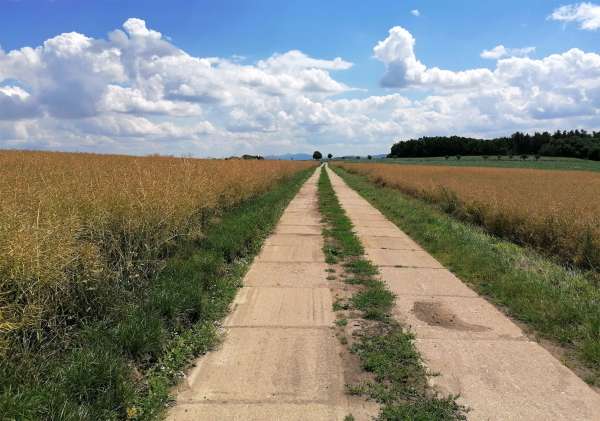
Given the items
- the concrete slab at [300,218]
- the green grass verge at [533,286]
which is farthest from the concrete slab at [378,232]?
the concrete slab at [300,218]

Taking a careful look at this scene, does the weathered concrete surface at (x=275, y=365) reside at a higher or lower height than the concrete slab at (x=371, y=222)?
higher

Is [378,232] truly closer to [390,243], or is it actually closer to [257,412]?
[390,243]

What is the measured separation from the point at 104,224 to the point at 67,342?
6.43 feet

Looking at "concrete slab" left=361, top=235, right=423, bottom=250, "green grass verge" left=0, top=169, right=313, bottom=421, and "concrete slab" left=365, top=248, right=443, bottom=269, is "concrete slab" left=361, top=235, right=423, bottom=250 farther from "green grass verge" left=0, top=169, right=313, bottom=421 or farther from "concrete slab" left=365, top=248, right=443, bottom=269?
"green grass verge" left=0, top=169, right=313, bottom=421

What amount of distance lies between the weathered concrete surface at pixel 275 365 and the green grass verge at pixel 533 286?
7.18 ft

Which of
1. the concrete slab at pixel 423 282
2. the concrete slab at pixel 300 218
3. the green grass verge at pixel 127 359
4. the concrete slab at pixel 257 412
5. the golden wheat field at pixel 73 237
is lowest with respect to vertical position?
the concrete slab at pixel 423 282

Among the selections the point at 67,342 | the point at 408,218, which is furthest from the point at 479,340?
the point at 408,218

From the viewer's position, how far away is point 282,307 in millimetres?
5164

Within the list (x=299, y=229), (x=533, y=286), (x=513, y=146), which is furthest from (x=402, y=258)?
→ (x=513, y=146)

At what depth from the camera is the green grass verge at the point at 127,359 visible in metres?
2.65

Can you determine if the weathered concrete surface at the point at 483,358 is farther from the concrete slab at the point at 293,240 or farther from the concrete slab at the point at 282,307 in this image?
the concrete slab at the point at 293,240

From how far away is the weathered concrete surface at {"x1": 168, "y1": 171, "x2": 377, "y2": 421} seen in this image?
303 centimetres

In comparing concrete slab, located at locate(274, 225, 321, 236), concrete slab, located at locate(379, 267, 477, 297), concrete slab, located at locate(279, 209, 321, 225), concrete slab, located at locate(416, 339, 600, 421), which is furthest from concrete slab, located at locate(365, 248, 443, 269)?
concrete slab, located at locate(279, 209, 321, 225)

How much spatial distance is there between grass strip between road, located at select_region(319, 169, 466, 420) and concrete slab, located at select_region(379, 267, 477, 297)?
25 centimetres
